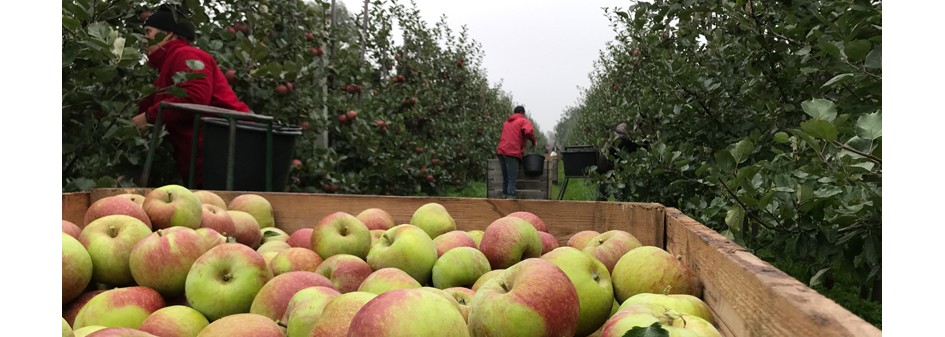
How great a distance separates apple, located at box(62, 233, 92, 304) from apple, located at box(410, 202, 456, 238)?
101 centimetres

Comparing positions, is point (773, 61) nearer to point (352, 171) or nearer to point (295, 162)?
point (295, 162)

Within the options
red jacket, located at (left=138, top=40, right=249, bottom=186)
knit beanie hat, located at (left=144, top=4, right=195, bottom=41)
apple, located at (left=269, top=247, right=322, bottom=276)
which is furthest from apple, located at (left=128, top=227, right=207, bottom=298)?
knit beanie hat, located at (left=144, top=4, right=195, bottom=41)

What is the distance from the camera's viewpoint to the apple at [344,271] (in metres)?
1.74

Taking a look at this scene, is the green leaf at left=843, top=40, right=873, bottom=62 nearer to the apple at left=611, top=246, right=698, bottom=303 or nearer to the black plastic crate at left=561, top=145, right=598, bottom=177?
the apple at left=611, top=246, right=698, bottom=303

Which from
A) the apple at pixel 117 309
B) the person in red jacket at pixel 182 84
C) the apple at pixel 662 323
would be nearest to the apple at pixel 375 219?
the apple at pixel 117 309

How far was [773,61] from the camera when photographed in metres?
3.13

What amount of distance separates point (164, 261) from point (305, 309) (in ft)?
1.75

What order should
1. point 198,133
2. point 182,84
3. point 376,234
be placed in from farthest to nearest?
point 198,133
point 182,84
point 376,234

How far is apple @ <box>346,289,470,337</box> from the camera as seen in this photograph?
104 cm

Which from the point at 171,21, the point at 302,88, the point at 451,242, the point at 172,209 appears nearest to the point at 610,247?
the point at 451,242

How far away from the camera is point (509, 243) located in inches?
71.9

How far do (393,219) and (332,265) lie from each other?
73 centimetres

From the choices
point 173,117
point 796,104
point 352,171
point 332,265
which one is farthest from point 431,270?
point 352,171

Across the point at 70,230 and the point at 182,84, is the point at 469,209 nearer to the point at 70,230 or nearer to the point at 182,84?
the point at 70,230
